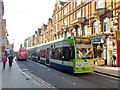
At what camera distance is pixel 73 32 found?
2991 centimetres

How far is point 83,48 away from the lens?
11.7 metres

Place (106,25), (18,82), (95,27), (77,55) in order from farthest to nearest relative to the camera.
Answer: (95,27) → (106,25) → (77,55) → (18,82)

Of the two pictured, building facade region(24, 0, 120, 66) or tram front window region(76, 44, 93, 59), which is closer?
tram front window region(76, 44, 93, 59)

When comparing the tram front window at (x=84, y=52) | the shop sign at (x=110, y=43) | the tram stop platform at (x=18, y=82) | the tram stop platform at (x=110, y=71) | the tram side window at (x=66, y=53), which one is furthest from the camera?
the shop sign at (x=110, y=43)

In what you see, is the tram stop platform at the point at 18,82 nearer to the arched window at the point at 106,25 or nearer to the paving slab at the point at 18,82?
the paving slab at the point at 18,82

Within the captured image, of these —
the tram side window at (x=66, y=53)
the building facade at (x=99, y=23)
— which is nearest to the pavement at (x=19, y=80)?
the tram side window at (x=66, y=53)

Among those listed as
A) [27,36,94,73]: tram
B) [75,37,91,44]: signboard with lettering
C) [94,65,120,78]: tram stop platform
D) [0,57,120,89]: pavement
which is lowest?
[0,57,120,89]: pavement

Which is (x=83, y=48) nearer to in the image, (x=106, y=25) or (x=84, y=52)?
(x=84, y=52)

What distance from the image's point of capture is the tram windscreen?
11391 millimetres

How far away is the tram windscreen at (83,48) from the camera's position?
11391 mm

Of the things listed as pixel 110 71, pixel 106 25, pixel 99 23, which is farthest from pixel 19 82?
pixel 99 23

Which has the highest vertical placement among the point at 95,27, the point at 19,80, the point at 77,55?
the point at 95,27

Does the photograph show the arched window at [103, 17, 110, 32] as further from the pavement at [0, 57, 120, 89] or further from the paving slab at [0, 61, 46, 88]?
the paving slab at [0, 61, 46, 88]

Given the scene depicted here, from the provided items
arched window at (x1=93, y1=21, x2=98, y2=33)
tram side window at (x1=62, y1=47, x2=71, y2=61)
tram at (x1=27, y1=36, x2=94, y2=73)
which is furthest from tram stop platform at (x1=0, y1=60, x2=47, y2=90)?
arched window at (x1=93, y1=21, x2=98, y2=33)
